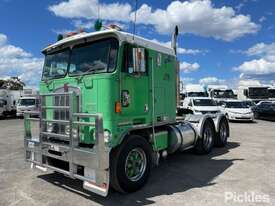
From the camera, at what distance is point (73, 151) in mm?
5266

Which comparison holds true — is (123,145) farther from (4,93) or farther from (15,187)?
(4,93)

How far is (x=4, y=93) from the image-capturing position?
98.5 feet

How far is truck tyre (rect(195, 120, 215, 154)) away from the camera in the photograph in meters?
8.88

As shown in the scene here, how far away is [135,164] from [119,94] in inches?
57.2

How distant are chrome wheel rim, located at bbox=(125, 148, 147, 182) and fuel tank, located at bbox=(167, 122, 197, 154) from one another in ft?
4.70

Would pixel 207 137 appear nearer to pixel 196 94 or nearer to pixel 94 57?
pixel 94 57

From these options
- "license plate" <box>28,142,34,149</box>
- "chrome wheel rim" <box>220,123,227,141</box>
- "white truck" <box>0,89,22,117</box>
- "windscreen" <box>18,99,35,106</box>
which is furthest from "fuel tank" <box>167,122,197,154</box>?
"white truck" <box>0,89,22,117</box>

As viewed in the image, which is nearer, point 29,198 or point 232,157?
point 29,198

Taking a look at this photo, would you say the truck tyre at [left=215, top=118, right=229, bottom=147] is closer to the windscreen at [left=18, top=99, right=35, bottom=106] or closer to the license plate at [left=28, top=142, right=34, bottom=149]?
the license plate at [left=28, top=142, right=34, bottom=149]

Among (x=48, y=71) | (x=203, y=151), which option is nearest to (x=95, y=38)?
(x=48, y=71)

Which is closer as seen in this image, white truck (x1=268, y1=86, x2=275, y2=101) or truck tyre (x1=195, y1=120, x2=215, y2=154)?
truck tyre (x1=195, y1=120, x2=215, y2=154)

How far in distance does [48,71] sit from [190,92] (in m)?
20.8

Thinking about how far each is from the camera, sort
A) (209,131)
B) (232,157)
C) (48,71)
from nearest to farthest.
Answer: (48,71)
(232,157)
(209,131)

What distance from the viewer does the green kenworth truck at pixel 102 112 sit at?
17.2ft
